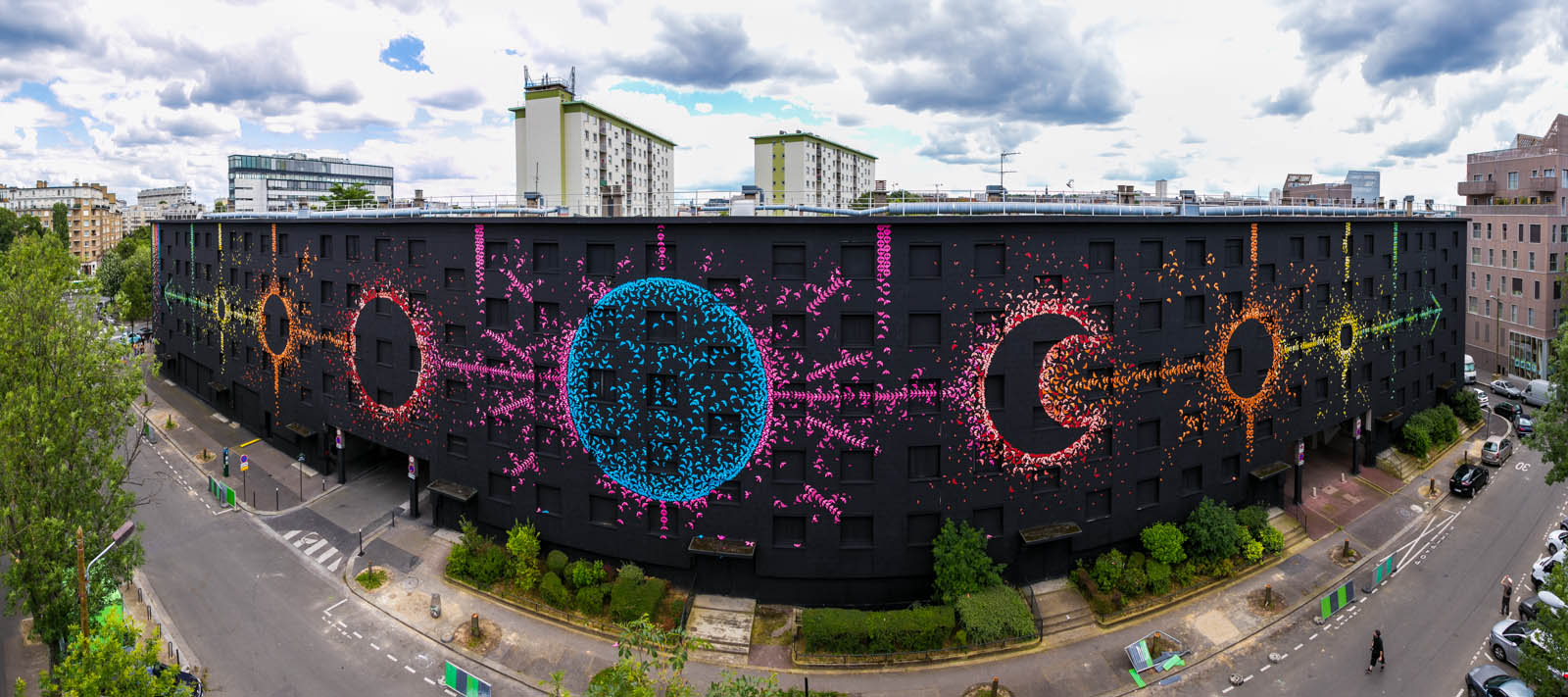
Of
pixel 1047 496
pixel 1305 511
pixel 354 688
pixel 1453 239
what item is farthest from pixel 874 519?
pixel 1453 239

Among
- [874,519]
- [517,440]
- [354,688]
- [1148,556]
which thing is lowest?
A: [354,688]

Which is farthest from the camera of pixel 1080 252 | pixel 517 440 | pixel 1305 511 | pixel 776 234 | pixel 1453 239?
pixel 1453 239

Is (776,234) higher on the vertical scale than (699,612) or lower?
higher

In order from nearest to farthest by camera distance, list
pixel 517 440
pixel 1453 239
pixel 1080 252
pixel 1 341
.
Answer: pixel 1 341 < pixel 1080 252 < pixel 517 440 < pixel 1453 239

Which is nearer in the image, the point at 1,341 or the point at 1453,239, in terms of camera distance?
the point at 1,341

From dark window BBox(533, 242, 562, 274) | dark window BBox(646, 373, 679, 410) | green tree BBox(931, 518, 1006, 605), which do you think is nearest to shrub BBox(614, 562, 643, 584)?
dark window BBox(646, 373, 679, 410)

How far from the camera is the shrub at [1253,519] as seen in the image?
44.9 meters

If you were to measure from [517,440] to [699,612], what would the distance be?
43.0ft

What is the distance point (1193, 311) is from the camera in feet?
146

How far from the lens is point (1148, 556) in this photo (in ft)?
139

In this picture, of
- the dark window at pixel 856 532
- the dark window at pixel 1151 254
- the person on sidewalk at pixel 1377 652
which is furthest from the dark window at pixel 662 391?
the person on sidewalk at pixel 1377 652

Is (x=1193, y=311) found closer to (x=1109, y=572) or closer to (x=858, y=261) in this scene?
(x=1109, y=572)

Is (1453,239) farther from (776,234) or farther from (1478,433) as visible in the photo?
(776,234)

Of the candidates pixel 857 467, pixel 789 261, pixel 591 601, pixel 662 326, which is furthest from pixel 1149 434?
pixel 591 601
